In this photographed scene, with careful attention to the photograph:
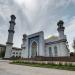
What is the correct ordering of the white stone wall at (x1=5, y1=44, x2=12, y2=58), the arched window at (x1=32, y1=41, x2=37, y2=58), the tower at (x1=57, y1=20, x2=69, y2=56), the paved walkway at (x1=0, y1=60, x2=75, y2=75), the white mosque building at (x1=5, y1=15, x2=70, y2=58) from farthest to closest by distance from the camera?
1. the white stone wall at (x1=5, y1=44, x2=12, y2=58)
2. the arched window at (x1=32, y1=41, x2=37, y2=58)
3. the white mosque building at (x1=5, y1=15, x2=70, y2=58)
4. the tower at (x1=57, y1=20, x2=69, y2=56)
5. the paved walkway at (x1=0, y1=60, x2=75, y2=75)

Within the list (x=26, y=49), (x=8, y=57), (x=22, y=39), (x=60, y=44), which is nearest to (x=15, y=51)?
(x=22, y=39)

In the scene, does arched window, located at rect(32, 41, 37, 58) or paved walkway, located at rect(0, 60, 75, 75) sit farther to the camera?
arched window, located at rect(32, 41, 37, 58)

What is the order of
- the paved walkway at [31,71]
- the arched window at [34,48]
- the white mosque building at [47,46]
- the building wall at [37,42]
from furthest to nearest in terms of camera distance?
the arched window at [34,48]
the building wall at [37,42]
the white mosque building at [47,46]
the paved walkway at [31,71]

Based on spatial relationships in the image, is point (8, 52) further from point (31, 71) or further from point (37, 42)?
point (31, 71)

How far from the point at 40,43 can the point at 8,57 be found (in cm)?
1926

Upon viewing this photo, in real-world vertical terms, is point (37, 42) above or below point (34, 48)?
above

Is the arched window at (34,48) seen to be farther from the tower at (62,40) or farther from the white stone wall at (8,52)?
the white stone wall at (8,52)

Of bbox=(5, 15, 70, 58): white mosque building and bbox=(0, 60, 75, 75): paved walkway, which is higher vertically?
bbox=(5, 15, 70, 58): white mosque building

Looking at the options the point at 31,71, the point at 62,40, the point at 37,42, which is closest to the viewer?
the point at 31,71

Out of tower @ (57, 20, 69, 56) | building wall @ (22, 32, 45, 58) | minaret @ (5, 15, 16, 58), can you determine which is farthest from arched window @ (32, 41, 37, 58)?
minaret @ (5, 15, 16, 58)

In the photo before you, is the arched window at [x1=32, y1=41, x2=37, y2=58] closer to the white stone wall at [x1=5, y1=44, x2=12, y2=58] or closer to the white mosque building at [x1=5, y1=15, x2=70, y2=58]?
the white mosque building at [x1=5, y1=15, x2=70, y2=58]

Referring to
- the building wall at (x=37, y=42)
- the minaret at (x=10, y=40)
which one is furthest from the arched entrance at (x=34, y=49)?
the minaret at (x=10, y=40)

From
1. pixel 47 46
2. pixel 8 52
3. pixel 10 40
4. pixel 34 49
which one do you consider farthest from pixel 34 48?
pixel 8 52

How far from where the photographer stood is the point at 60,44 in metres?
33.4
